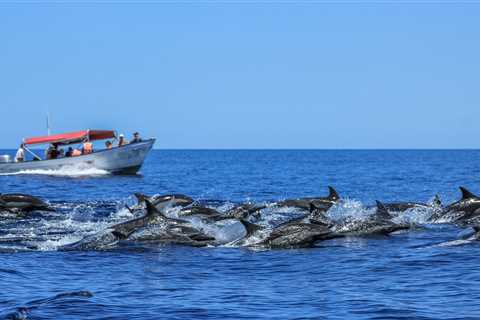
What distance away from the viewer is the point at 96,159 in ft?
183

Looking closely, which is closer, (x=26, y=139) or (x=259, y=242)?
(x=259, y=242)

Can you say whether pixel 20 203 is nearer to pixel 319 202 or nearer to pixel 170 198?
pixel 170 198

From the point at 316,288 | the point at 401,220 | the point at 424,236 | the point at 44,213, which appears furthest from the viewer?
the point at 44,213

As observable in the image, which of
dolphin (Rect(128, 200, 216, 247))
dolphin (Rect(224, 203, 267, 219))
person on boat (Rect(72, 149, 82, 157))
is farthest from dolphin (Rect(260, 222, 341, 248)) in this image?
person on boat (Rect(72, 149, 82, 157))

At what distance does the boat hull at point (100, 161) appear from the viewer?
182 feet

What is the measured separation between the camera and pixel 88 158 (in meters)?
55.6

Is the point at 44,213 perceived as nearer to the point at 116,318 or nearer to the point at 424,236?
the point at 424,236

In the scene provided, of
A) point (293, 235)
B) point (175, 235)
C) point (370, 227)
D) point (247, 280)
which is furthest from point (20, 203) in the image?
point (247, 280)

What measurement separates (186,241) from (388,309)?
317 inches

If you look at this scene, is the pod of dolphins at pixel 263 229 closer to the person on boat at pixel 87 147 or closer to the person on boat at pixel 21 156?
the person on boat at pixel 87 147

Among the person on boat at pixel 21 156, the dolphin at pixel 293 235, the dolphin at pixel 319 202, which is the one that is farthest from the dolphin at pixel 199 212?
the person on boat at pixel 21 156

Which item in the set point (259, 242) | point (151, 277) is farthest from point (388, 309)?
point (259, 242)

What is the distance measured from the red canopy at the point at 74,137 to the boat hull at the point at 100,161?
188 centimetres

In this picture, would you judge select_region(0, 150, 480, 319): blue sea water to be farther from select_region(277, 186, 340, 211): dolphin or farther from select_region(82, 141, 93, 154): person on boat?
select_region(82, 141, 93, 154): person on boat
